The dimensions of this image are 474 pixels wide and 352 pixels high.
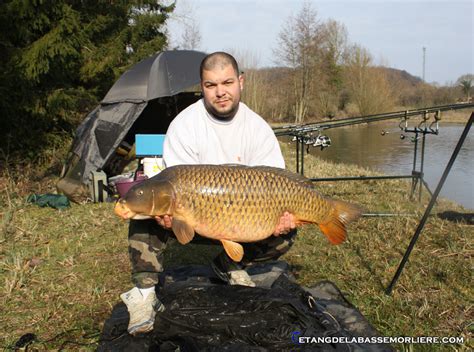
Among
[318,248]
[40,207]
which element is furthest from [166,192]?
[40,207]

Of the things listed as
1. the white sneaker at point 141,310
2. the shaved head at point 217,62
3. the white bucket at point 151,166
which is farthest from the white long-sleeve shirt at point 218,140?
the white bucket at point 151,166

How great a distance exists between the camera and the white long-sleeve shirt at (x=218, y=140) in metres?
1.88

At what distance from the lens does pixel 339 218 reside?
1697 millimetres

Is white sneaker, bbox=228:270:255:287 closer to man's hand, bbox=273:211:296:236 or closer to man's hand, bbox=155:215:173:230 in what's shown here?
man's hand, bbox=273:211:296:236

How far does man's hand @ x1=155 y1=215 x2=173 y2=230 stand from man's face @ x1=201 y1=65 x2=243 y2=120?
0.59 m

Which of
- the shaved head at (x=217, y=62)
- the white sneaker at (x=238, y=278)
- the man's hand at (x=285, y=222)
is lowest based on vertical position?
the white sneaker at (x=238, y=278)

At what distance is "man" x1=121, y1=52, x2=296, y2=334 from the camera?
66.2 inches

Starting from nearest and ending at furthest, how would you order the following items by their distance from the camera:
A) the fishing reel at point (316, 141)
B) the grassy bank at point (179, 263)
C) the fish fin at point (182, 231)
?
the fish fin at point (182, 231)
the grassy bank at point (179, 263)
the fishing reel at point (316, 141)

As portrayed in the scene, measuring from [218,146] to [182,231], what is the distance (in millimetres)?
563

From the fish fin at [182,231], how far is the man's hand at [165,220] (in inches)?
1.2

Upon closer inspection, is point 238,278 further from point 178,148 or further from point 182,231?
point 178,148

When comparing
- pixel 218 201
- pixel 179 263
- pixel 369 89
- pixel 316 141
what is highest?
pixel 369 89

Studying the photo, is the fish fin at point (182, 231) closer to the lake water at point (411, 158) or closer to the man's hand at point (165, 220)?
the man's hand at point (165, 220)

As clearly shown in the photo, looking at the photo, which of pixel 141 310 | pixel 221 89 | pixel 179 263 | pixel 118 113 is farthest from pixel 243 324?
pixel 118 113
